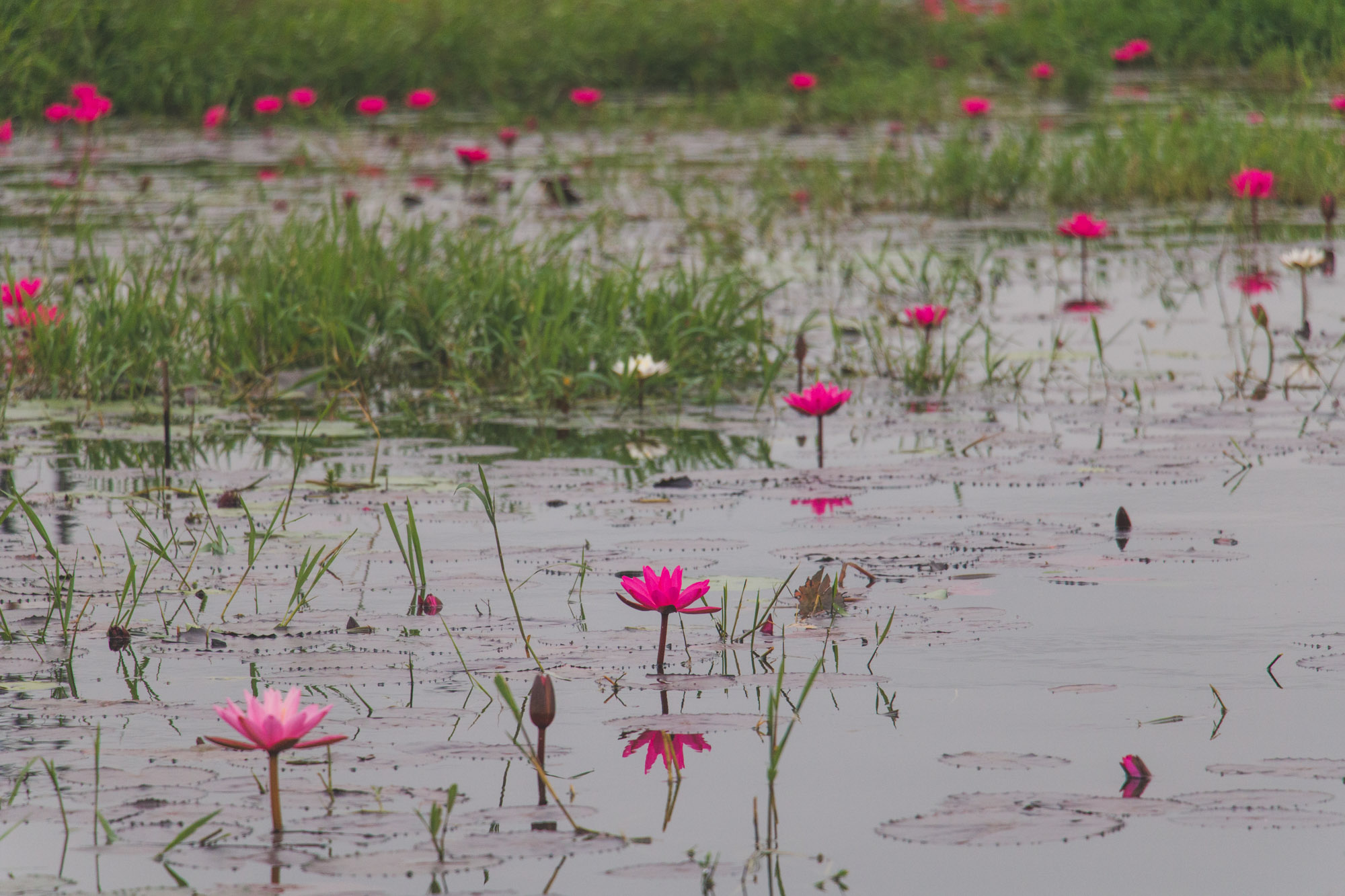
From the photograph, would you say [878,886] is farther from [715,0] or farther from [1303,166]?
[715,0]

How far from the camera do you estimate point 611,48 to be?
13156mm

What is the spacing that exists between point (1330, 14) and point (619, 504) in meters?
11.6

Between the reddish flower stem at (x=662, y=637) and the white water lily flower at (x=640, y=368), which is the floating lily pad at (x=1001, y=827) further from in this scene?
the white water lily flower at (x=640, y=368)

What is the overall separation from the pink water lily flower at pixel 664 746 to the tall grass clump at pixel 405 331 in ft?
7.43

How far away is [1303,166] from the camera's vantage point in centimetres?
770

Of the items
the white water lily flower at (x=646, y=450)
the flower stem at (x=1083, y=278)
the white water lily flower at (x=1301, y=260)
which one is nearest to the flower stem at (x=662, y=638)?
the white water lily flower at (x=646, y=450)

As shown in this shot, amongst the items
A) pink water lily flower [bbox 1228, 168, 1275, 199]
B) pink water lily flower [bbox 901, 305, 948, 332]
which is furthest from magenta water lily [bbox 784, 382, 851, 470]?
pink water lily flower [bbox 1228, 168, 1275, 199]

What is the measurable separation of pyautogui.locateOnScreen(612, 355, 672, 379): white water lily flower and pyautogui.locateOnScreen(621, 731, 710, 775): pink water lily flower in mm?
2112

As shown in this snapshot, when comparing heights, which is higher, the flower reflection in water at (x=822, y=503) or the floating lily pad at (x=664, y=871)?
the flower reflection in water at (x=822, y=503)

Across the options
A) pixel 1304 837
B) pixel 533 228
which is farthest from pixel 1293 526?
pixel 533 228

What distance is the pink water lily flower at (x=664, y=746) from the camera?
2043 millimetres

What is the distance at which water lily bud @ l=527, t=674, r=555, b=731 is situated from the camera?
1881 mm

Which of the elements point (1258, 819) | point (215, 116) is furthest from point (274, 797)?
point (215, 116)

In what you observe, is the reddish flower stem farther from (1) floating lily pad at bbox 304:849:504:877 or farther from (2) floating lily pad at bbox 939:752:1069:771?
(1) floating lily pad at bbox 304:849:504:877
